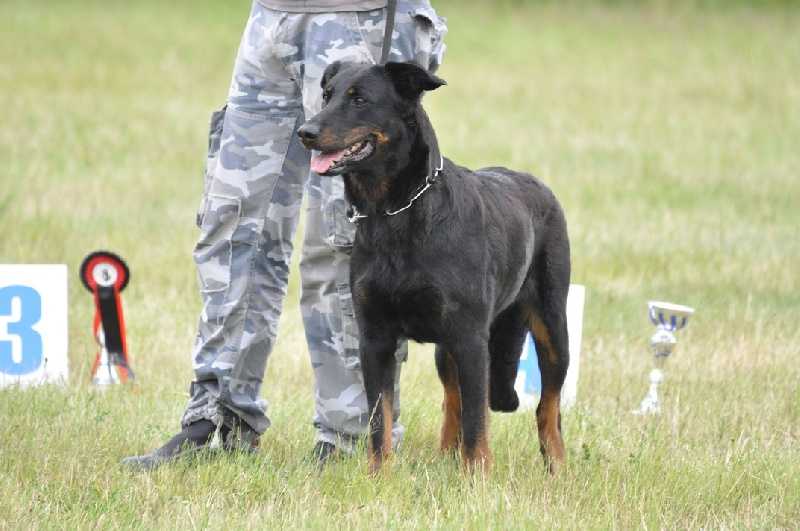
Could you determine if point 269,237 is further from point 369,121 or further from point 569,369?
point 569,369

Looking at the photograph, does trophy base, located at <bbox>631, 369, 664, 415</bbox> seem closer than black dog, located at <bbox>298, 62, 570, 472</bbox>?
No

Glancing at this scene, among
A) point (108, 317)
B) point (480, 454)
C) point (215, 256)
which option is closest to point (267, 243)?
point (215, 256)

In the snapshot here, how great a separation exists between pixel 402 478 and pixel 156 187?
24.1 ft

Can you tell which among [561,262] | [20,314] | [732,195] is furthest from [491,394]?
[732,195]

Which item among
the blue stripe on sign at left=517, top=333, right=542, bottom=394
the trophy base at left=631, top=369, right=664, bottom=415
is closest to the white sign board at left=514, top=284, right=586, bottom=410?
the blue stripe on sign at left=517, top=333, right=542, bottom=394

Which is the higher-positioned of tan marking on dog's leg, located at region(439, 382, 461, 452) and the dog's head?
the dog's head

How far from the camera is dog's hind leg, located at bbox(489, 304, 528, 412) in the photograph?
4595 mm

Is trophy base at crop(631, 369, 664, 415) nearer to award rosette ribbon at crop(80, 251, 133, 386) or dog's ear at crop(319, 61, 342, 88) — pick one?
dog's ear at crop(319, 61, 342, 88)

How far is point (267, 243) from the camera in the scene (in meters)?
4.70

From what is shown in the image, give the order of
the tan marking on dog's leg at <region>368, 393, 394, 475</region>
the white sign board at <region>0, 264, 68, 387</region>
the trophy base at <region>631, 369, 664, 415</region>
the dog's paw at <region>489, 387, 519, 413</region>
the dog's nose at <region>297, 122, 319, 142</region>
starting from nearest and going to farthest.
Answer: the dog's nose at <region>297, 122, 319, 142</region> → the tan marking on dog's leg at <region>368, 393, 394, 475</region> → the dog's paw at <region>489, 387, 519, 413</region> → the trophy base at <region>631, 369, 664, 415</region> → the white sign board at <region>0, 264, 68, 387</region>

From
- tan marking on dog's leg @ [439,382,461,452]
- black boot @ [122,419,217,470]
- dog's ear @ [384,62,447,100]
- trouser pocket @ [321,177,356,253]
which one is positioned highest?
dog's ear @ [384,62,447,100]

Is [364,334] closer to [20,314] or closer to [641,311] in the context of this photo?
[20,314]

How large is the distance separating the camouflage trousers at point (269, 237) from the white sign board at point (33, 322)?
1.29 m

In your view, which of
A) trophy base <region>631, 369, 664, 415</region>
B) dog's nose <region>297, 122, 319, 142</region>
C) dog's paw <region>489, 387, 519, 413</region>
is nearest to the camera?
dog's nose <region>297, 122, 319, 142</region>
